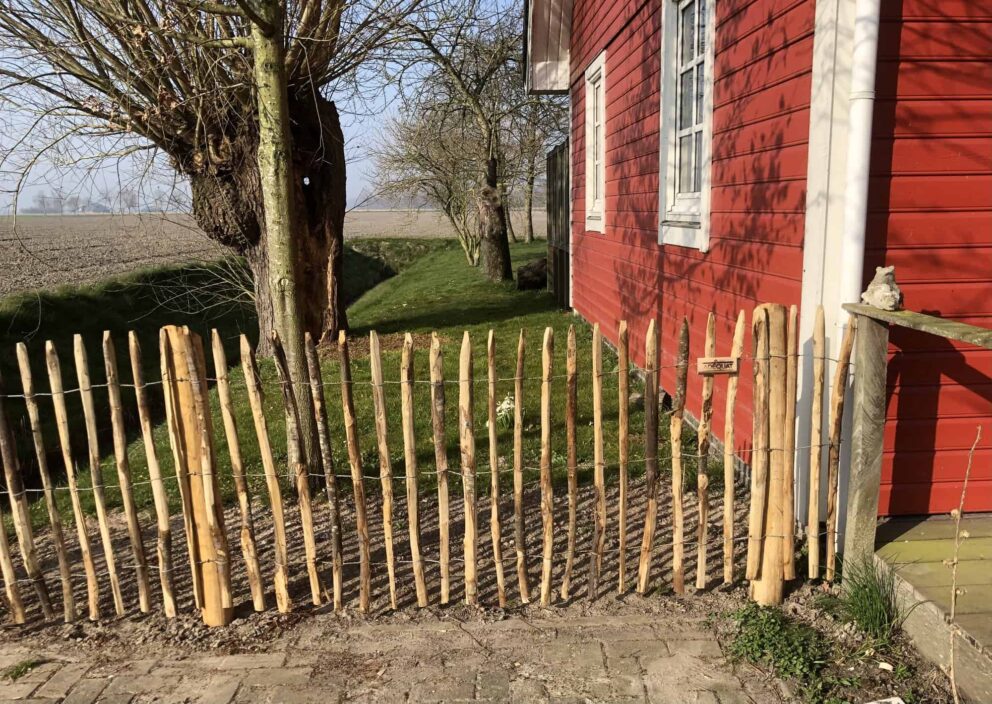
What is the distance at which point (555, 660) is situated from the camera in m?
3.18

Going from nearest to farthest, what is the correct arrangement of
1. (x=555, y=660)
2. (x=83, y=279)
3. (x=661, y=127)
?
(x=555, y=660)
(x=661, y=127)
(x=83, y=279)

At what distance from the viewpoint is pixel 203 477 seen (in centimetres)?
346

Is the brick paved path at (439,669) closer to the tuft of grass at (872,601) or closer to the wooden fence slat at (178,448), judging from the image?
the wooden fence slat at (178,448)

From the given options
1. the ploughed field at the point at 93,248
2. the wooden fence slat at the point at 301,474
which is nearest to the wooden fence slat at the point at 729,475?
the wooden fence slat at the point at 301,474

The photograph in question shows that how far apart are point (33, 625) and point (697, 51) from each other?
5.58 metres

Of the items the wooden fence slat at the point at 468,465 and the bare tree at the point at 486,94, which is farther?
the bare tree at the point at 486,94

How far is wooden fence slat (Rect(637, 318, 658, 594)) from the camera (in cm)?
336

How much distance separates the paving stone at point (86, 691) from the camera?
3033 mm

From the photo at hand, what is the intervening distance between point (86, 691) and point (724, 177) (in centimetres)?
448

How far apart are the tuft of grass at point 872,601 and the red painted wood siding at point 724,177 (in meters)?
1.41

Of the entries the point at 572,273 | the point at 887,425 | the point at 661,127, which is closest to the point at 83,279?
the point at 572,273

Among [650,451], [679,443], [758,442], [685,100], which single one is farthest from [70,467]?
[685,100]

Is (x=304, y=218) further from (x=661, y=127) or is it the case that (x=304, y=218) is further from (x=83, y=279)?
(x=83, y=279)

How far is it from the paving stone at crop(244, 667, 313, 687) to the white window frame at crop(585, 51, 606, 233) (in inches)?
275
